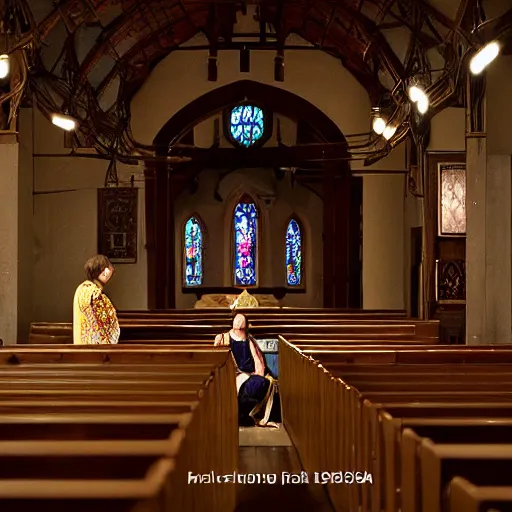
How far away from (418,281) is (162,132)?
6089mm

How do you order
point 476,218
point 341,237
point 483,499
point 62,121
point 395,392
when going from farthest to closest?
point 341,237
point 62,121
point 476,218
point 395,392
point 483,499

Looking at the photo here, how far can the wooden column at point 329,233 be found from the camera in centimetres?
1964

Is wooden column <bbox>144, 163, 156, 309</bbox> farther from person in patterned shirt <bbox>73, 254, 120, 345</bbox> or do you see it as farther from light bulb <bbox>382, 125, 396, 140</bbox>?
person in patterned shirt <bbox>73, 254, 120, 345</bbox>

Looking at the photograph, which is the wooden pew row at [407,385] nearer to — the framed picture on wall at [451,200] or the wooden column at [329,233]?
the framed picture on wall at [451,200]

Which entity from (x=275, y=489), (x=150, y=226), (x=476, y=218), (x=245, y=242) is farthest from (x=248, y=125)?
(x=275, y=489)

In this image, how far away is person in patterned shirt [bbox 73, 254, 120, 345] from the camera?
7.64m

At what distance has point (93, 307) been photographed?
7684 mm

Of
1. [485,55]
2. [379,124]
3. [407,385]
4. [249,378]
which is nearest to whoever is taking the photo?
[407,385]

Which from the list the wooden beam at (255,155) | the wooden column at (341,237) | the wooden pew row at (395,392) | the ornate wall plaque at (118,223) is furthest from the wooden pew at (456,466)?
the wooden beam at (255,155)

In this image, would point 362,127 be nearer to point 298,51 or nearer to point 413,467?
point 298,51

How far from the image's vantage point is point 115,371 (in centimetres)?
501

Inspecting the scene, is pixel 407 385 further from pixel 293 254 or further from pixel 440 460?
pixel 293 254

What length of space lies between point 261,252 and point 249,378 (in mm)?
16369

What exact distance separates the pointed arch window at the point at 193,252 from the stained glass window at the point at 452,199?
1103 centimetres
